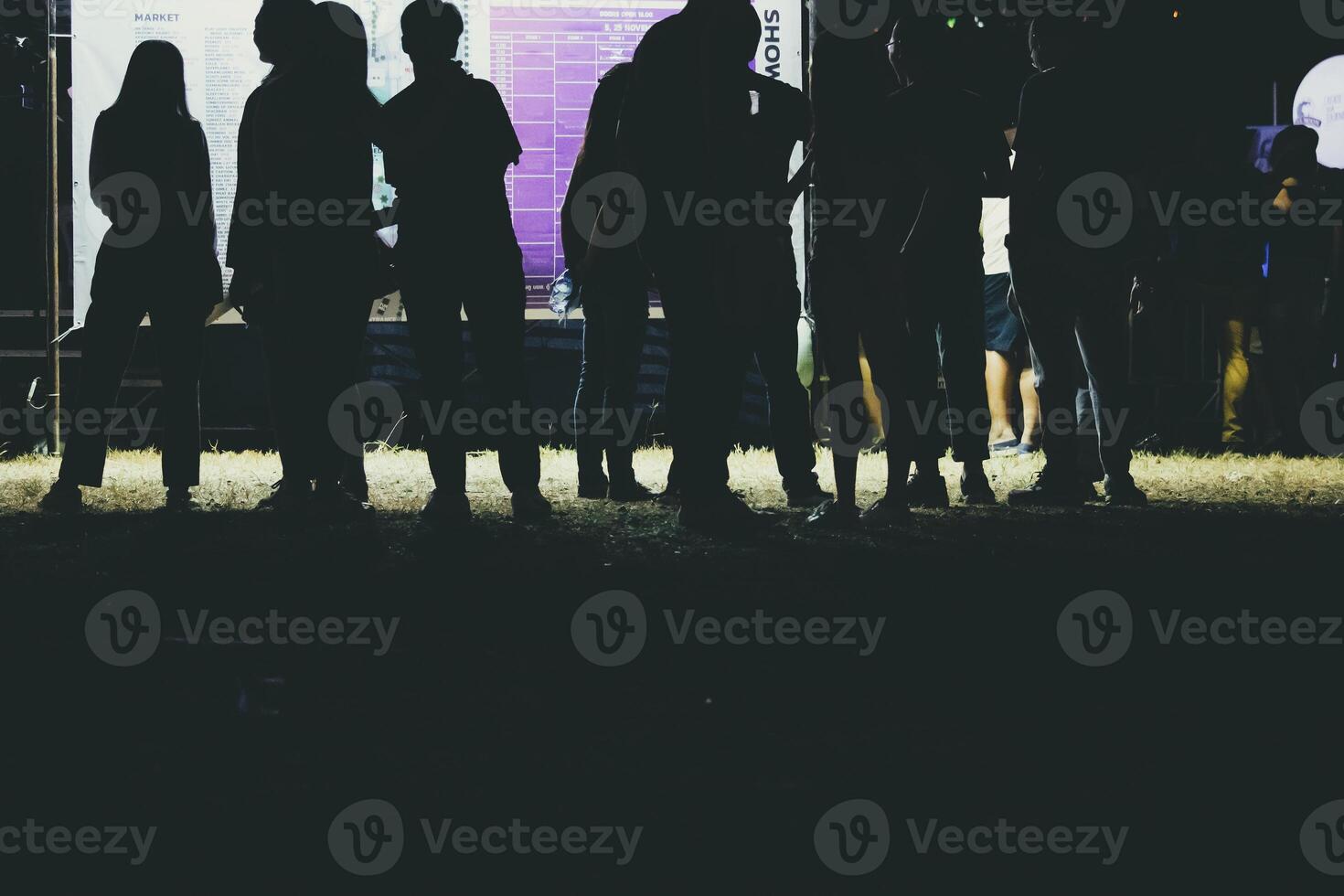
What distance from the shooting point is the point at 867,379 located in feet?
25.3

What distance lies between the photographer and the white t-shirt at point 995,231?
24.8ft

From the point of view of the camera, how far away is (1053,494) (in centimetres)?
487

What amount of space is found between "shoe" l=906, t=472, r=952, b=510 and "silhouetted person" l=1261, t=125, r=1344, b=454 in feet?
11.4

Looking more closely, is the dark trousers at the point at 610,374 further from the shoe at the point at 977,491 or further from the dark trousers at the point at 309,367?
the shoe at the point at 977,491

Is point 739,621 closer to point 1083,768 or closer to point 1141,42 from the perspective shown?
point 1083,768

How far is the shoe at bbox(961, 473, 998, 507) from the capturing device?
4.99m

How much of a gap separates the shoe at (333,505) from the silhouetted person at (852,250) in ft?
5.42

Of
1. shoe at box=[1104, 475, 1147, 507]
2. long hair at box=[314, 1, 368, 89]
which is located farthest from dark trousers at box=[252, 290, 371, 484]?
shoe at box=[1104, 475, 1147, 507]

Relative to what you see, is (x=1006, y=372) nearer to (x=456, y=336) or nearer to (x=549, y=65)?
(x=549, y=65)

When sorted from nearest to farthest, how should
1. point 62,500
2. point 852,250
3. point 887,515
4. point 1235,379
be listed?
point 852,250
point 887,515
point 62,500
point 1235,379

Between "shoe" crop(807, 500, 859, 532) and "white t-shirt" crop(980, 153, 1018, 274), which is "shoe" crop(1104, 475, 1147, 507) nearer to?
"shoe" crop(807, 500, 859, 532)

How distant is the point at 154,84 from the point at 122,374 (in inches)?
40.4

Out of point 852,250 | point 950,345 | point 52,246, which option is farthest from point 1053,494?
point 52,246

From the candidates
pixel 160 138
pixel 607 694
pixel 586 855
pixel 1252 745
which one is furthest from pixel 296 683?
pixel 160 138
